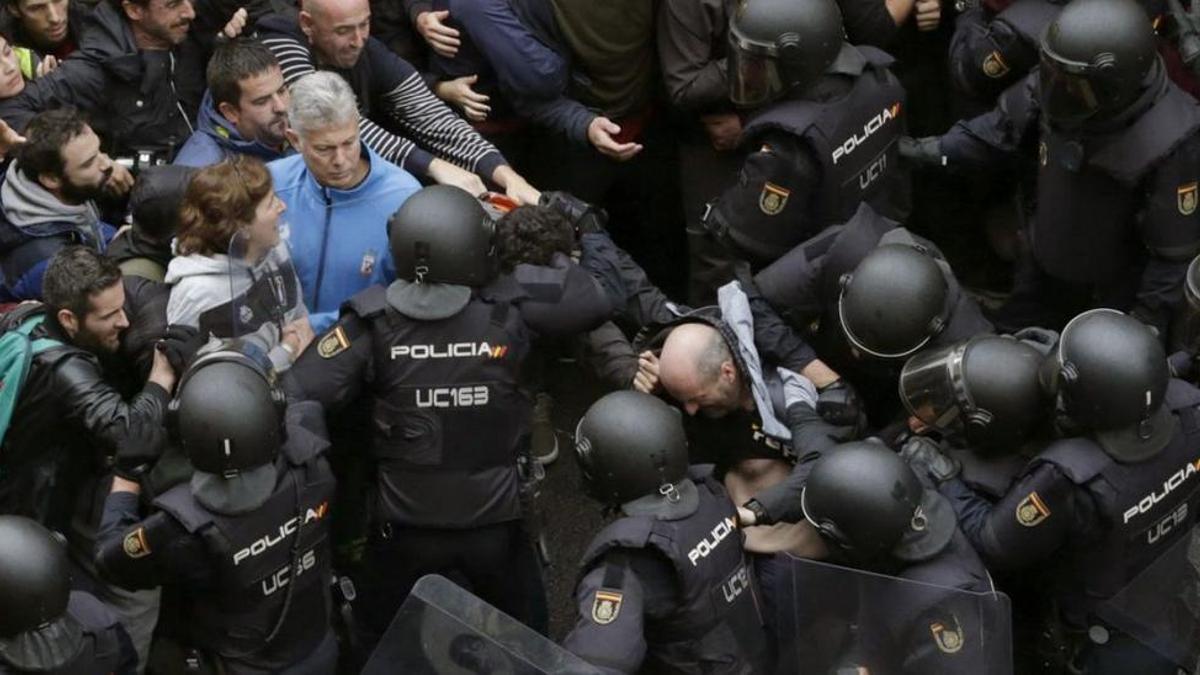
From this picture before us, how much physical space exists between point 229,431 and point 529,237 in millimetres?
1330

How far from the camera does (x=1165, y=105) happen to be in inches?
255

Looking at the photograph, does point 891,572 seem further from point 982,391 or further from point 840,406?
point 840,406

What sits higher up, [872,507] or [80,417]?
[872,507]

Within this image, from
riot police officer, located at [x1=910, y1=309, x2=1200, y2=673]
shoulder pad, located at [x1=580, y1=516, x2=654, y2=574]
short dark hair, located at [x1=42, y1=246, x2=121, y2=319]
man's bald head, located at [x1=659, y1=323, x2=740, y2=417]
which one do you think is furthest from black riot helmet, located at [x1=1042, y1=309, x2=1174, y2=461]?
short dark hair, located at [x1=42, y1=246, x2=121, y2=319]

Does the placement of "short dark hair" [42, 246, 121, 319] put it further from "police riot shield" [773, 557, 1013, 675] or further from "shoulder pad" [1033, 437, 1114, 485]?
"shoulder pad" [1033, 437, 1114, 485]

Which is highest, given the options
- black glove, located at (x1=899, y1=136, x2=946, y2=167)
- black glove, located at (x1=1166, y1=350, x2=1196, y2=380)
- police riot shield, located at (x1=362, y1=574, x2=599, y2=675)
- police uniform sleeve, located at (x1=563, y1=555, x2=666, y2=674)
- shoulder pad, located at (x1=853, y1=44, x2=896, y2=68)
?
police riot shield, located at (x1=362, y1=574, x2=599, y2=675)

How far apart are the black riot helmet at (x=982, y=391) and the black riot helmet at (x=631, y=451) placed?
840 mm

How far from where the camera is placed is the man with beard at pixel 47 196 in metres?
6.41

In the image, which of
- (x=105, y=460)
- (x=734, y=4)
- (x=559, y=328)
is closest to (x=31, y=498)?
(x=105, y=460)

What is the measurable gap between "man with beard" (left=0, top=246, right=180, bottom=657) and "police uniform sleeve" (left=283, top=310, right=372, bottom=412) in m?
0.41

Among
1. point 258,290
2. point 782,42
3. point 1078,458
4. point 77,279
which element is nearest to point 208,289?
point 258,290

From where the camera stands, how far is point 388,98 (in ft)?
24.1

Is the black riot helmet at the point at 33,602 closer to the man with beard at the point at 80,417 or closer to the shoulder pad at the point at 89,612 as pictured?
the shoulder pad at the point at 89,612

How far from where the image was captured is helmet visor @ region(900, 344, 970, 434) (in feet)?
18.5
